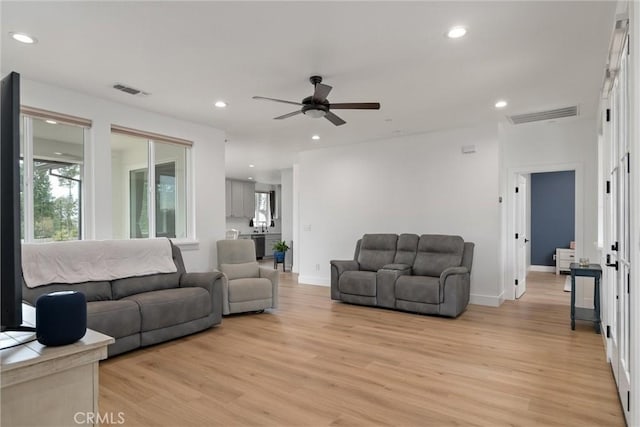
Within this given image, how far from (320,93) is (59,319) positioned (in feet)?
9.04

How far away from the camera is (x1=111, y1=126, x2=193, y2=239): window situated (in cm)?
460

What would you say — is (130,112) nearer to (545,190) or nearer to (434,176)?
(434,176)

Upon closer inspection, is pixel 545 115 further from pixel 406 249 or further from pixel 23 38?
pixel 23 38

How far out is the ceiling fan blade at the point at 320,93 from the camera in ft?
10.9

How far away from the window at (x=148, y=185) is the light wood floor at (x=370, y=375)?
5.50ft

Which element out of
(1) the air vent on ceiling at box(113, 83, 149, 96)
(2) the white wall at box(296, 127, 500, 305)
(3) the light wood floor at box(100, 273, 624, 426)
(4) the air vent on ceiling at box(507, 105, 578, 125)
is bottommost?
(3) the light wood floor at box(100, 273, 624, 426)

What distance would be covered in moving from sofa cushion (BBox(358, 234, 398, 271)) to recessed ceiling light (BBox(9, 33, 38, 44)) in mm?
4722

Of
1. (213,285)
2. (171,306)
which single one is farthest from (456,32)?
(171,306)

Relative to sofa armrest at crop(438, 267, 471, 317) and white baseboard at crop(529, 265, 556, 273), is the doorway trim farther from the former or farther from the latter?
white baseboard at crop(529, 265, 556, 273)

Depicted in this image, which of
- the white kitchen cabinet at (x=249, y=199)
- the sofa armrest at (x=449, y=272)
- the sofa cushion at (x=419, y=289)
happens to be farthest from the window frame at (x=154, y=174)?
the white kitchen cabinet at (x=249, y=199)

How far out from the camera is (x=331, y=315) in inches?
193

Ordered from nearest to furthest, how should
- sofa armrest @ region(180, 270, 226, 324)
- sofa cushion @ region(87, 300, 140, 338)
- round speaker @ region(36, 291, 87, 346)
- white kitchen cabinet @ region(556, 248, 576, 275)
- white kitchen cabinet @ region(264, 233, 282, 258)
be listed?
round speaker @ region(36, 291, 87, 346) → sofa cushion @ region(87, 300, 140, 338) → sofa armrest @ region(180, 270, 226, 324) → white kitchen cabinet @ region(556, 248, 576, 275) → white kitchen cabinet @ region(264, 233, 282, 258)

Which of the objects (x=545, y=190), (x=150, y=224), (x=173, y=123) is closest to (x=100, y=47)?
(x=173, y=123)

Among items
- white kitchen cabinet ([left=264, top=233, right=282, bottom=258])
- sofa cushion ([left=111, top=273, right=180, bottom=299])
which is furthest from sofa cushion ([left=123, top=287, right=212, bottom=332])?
white kitchen cabinet ([left=264, top=233, right=282, bottom=258])
